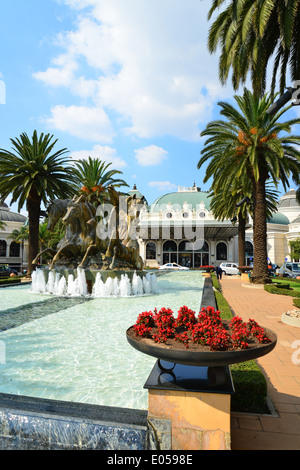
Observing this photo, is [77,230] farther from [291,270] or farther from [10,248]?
[10,248]

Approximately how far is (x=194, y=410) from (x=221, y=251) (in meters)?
54.0

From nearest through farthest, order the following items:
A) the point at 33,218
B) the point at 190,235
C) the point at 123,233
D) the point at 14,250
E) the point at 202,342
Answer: the point at 202,342 < the point at 123,233 < the point at 33,218 < the point at 190,235 < the point at 14,250

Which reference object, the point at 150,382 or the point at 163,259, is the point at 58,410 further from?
the point at 163,259

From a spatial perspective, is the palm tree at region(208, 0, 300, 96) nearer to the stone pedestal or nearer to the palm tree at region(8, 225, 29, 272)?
the stone pedestal

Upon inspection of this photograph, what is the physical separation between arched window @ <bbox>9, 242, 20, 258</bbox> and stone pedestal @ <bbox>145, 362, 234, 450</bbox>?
235 feet

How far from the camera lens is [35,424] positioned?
2799 mm

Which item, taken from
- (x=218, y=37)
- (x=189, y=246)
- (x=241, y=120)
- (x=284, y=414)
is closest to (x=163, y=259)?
(x=189, y=246)

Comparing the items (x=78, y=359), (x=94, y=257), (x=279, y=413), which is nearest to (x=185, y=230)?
(x=94, y=257)

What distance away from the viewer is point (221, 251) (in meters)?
55.1

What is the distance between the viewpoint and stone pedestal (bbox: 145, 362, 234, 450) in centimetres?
253

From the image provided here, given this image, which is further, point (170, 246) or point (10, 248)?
point (10, 248)

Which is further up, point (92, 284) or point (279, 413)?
point (92, 284)

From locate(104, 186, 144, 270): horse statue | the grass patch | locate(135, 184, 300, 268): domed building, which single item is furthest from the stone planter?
locate(135, 184, 300, 268): domed building
